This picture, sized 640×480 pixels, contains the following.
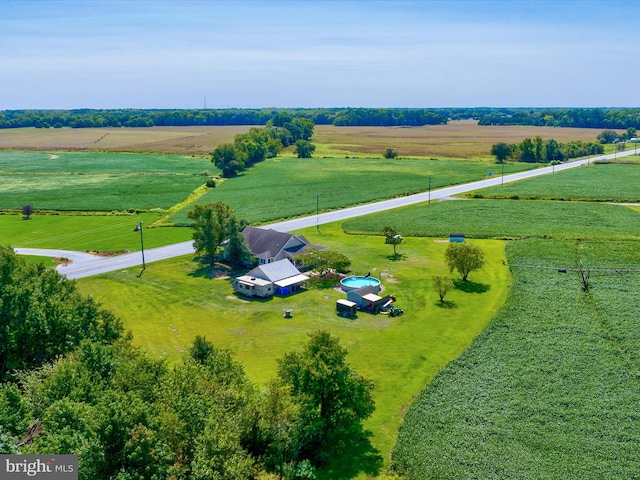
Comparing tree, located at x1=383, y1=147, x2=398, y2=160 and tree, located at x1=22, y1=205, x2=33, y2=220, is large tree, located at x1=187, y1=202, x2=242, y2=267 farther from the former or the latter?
tree, located at x1=383, y1=147, x2=398, y2=160

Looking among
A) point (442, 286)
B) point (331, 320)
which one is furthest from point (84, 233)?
point (442, 286)

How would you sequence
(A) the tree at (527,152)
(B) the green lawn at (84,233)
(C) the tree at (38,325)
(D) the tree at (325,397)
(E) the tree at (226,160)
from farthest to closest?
(A) the tree at (527,152), (E) the tree at (226,160), (B) the green lawn at (84,233), (C) the tree at (38,325), (D) the tree at (325,397)

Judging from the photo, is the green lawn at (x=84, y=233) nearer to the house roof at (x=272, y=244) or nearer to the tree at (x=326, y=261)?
the house roof at (x=272, y=244)

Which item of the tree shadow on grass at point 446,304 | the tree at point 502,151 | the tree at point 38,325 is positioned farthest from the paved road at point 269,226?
the tree shadow on grass at point 446,304

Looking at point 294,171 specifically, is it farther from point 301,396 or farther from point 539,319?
point 301,396

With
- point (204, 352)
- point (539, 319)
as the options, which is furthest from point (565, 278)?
point (204, 352)

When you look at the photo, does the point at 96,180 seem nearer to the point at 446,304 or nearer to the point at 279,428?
the point at 446,304
